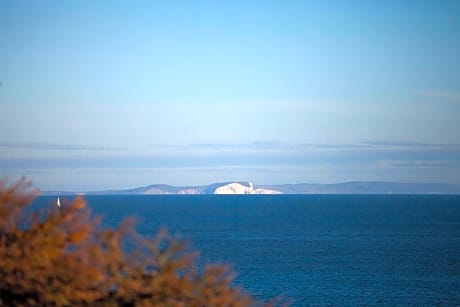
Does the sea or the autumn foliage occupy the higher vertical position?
the autumn foliage

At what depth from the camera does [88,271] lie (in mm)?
12164

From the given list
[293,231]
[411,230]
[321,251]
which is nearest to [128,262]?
[321,251]

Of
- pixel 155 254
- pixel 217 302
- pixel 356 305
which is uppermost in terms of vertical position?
pixel 155 254

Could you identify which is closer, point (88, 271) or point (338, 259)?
point (88, 271)

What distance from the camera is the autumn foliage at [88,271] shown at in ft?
39.6

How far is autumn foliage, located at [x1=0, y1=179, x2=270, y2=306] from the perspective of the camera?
1208 centimetres

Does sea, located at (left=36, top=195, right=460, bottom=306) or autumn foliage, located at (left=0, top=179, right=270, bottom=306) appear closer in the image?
autumn foliage, located at (left=0, top=179, right=270, bottom=306)

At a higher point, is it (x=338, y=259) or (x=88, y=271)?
(x=88, y=271)

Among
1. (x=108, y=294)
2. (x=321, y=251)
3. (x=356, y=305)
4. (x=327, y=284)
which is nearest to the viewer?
(x=108, y=294)

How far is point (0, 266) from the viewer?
40.3 feet

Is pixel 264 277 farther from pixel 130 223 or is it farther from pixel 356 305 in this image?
pixel 130 223

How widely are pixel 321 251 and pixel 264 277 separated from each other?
2364 cm

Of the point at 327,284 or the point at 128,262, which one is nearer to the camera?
the point at 128,262

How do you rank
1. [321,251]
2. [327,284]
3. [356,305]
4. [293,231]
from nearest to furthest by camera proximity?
[356,305] → [327,284] → [321,251] → [293,231]
